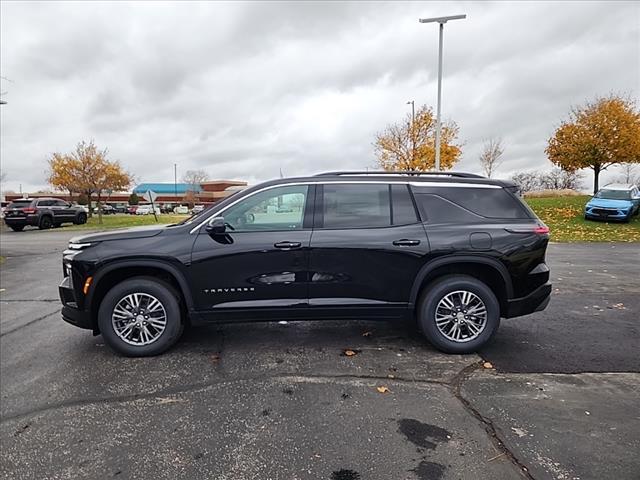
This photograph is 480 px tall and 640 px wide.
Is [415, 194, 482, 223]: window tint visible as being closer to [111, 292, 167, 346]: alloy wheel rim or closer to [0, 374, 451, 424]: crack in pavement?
[0, 374, 451, 424]: crack in pavement

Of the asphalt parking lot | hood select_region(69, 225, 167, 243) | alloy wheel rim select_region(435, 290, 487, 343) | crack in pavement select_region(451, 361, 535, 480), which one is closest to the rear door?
alloy wheel rim select_region(435, 290, 487, 343)

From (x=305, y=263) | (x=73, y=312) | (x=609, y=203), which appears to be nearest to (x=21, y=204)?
(x=73, y=312)

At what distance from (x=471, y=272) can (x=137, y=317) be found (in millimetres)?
3487

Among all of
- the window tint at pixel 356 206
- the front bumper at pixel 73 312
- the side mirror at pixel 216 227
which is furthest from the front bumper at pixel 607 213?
the front bumper at pixel 73 312

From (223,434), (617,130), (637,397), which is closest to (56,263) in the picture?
(223,434)

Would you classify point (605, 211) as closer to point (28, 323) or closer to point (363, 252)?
point (363, 252)

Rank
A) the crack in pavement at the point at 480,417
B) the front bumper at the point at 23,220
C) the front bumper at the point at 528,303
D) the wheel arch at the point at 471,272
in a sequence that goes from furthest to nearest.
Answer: the front bumper at the point at 23,220 < the front bumper at the point at 528,303 < the wheel arch at the point at 471,272 < the crack in pavement at the point at 480,417

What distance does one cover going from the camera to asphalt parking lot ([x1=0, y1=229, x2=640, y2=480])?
2.55 m

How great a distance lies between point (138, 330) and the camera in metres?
4.16

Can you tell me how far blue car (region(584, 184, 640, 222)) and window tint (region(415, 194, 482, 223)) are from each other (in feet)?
61.5

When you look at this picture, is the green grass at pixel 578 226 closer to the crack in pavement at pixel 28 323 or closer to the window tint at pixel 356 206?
the window tint at pixel 356 206

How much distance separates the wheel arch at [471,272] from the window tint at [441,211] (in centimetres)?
40

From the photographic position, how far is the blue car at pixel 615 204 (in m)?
18.6

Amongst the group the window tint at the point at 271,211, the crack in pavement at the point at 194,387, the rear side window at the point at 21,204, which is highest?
the rear side window at the point at 21,204
